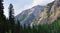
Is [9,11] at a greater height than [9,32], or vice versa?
[9,11]

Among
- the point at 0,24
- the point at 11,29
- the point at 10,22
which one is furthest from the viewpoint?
the point at 11,29

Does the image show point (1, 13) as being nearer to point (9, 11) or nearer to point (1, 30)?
point (1, 30)

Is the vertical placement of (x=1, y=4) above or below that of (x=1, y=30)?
above

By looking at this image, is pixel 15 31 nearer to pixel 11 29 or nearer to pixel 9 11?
pixel 11 29

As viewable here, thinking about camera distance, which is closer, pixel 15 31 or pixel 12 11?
pixel 12 11

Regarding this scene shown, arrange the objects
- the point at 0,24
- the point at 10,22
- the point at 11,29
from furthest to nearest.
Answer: the point at 11,29 → the point at 10,22 → the point at 0,24

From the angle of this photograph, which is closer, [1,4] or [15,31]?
[1,4]

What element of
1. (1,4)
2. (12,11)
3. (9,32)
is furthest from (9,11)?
(1,4)

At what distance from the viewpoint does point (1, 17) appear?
9194cm

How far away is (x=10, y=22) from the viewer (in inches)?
4208

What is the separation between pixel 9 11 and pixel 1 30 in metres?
17.3

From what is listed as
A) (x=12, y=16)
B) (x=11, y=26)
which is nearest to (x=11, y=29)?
(x=11, y=26)

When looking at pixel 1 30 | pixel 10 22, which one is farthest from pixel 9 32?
Answer: pixel 1 30

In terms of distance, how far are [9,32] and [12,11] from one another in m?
9.88
